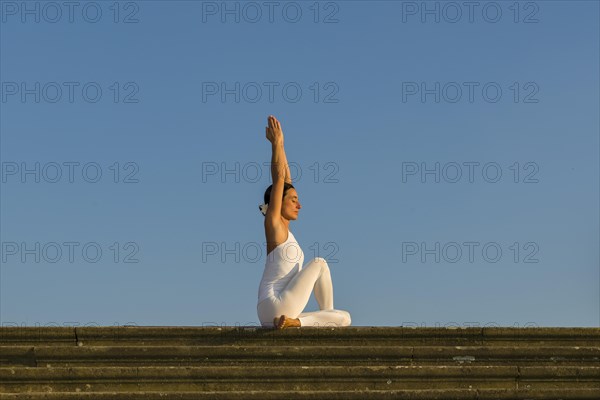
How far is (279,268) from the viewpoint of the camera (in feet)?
39.2

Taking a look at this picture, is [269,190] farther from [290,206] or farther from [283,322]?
[283,322]

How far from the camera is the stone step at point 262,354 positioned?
34.6 feet

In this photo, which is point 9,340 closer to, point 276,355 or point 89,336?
point 89,336

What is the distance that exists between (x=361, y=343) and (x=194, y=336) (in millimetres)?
1734

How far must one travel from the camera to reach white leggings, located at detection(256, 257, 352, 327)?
1154cm

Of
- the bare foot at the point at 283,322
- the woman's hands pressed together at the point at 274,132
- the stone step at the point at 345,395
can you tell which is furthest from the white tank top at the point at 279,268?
the stone step at the point at 345,395

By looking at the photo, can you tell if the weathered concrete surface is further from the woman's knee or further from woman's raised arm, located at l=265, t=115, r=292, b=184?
woman's raised arm, located at l=265, t=115, r=292, b=184

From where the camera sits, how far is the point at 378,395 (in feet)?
32.3

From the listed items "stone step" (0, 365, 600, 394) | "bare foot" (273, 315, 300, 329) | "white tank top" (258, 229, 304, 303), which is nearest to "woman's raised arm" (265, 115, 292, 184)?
"white tank top" (258, 229, 304, 303)

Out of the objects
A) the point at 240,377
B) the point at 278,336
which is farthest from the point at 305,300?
the point at 240,377

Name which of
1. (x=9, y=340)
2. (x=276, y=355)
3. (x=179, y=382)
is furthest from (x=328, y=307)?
(x=9, y=340)

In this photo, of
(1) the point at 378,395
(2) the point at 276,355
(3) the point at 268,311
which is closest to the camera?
(1) the point at 378,395

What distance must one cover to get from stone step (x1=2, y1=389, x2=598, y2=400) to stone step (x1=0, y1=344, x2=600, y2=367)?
674mm

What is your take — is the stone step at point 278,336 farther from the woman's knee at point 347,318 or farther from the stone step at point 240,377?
the woman's knee at point 347,318
